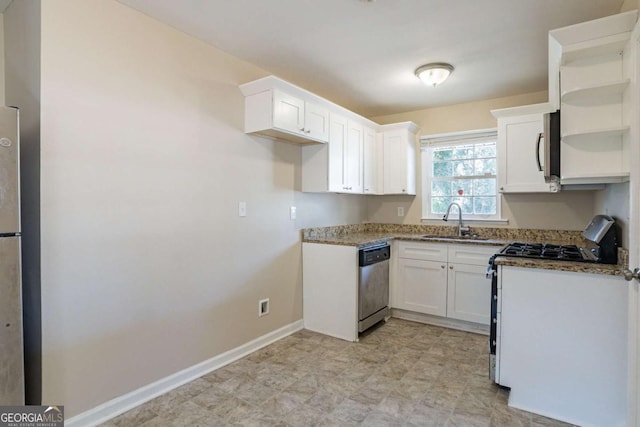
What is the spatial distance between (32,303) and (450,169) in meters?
3.94

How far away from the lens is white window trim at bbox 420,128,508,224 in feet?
12.2

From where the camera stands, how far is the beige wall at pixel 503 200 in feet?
10.8

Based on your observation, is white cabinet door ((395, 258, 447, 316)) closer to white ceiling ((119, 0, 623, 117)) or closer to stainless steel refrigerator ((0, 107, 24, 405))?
white ceiling ((119, 0, 623, 117))

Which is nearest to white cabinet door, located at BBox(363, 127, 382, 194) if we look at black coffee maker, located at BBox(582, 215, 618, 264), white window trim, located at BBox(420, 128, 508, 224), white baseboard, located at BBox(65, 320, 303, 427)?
white window trim, located at BBox(420, 128, 508, 224)

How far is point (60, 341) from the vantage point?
1.77 metres

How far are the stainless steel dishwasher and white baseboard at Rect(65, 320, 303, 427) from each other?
84 cm

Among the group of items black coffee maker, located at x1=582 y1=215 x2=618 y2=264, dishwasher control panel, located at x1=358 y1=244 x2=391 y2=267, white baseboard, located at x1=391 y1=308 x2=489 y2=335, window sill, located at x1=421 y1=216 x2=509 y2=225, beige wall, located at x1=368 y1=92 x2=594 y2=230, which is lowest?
white baseboard, located at x1=391 y1=308 x2=489 y2=335

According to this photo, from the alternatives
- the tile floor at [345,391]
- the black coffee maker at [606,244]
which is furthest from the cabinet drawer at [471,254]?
the black coffee maker at [606,244]

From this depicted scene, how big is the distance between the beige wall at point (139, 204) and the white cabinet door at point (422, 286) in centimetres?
154

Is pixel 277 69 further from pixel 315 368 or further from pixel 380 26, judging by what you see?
pixel 315 368

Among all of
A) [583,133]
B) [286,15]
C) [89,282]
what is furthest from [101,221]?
[583,133]

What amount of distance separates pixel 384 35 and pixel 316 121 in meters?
0.94

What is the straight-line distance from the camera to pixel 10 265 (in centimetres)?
155

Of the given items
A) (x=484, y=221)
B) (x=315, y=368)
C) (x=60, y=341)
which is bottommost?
(x=315, y=368)
